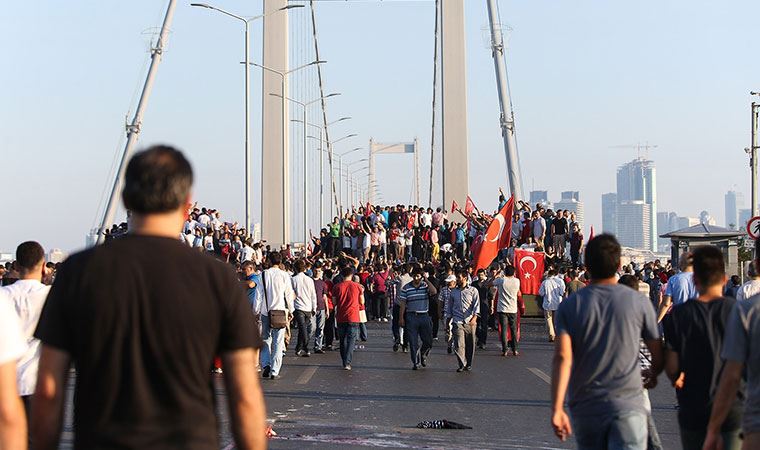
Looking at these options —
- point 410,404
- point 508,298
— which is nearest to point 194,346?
point 410,404

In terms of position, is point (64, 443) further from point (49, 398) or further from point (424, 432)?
point (49, 398)

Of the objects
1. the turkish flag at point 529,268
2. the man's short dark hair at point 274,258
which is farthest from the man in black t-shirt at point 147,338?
the turkish flag at point 529,268

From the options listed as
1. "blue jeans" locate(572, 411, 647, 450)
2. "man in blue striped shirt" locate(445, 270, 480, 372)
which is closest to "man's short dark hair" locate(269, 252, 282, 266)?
"man in blue striped shirt" locate(445, 270, 480, 372)

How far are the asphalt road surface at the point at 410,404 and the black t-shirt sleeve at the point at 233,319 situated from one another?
6608mm

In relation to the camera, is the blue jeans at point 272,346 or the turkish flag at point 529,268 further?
the turkish flag at point 529,268

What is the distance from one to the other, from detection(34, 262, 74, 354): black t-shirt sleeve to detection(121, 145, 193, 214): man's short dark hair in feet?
0.90

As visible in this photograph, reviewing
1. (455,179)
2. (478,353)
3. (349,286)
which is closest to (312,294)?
(349,286)

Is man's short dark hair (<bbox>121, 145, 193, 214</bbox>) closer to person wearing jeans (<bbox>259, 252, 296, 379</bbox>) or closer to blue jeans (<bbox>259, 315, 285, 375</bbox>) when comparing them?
person wearing jeans (<bbox>259, 252, 296, 379</bbox>)

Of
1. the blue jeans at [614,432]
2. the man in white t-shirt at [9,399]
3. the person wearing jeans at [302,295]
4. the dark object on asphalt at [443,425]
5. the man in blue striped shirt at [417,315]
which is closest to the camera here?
the man in white t-shirt at [9,399]

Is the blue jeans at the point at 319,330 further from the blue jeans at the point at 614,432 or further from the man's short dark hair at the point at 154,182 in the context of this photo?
the man's short dark hair at the point at 154,182

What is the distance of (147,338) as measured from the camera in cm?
379

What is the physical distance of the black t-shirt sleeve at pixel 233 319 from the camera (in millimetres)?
3877

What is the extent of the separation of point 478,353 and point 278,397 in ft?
30.3

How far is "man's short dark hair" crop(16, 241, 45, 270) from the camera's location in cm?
718
